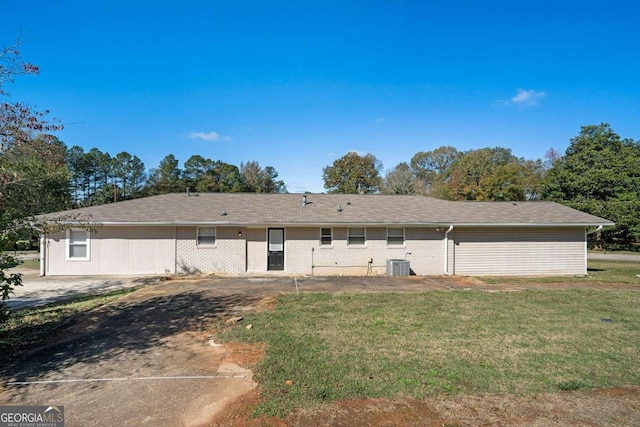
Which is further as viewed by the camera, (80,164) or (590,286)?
(80,164)

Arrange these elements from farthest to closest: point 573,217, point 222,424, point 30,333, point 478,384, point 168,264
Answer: point 573,217, point 168,264, point 30,333, point 478,384, point 222,424

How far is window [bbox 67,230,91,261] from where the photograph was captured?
44.3ft

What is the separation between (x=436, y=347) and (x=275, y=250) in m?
9.69

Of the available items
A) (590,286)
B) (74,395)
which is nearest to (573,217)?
(590,286)

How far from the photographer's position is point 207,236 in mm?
14203

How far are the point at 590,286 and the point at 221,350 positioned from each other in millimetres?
13392

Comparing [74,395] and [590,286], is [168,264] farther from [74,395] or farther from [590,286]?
[590,286]

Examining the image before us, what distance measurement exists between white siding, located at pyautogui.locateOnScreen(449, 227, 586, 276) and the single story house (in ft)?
0.15

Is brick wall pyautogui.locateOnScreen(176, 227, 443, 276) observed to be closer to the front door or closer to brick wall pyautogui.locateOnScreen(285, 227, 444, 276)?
brick wall pyautogui.locateOnScreen(285, 227, 444, 276)

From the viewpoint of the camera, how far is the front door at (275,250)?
47.3 ft

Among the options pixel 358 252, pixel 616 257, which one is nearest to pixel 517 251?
pixel 358 252

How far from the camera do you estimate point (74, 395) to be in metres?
4.11

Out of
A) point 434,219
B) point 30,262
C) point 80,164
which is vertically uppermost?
point 80,164

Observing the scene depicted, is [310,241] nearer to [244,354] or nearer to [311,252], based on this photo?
[311,252]
